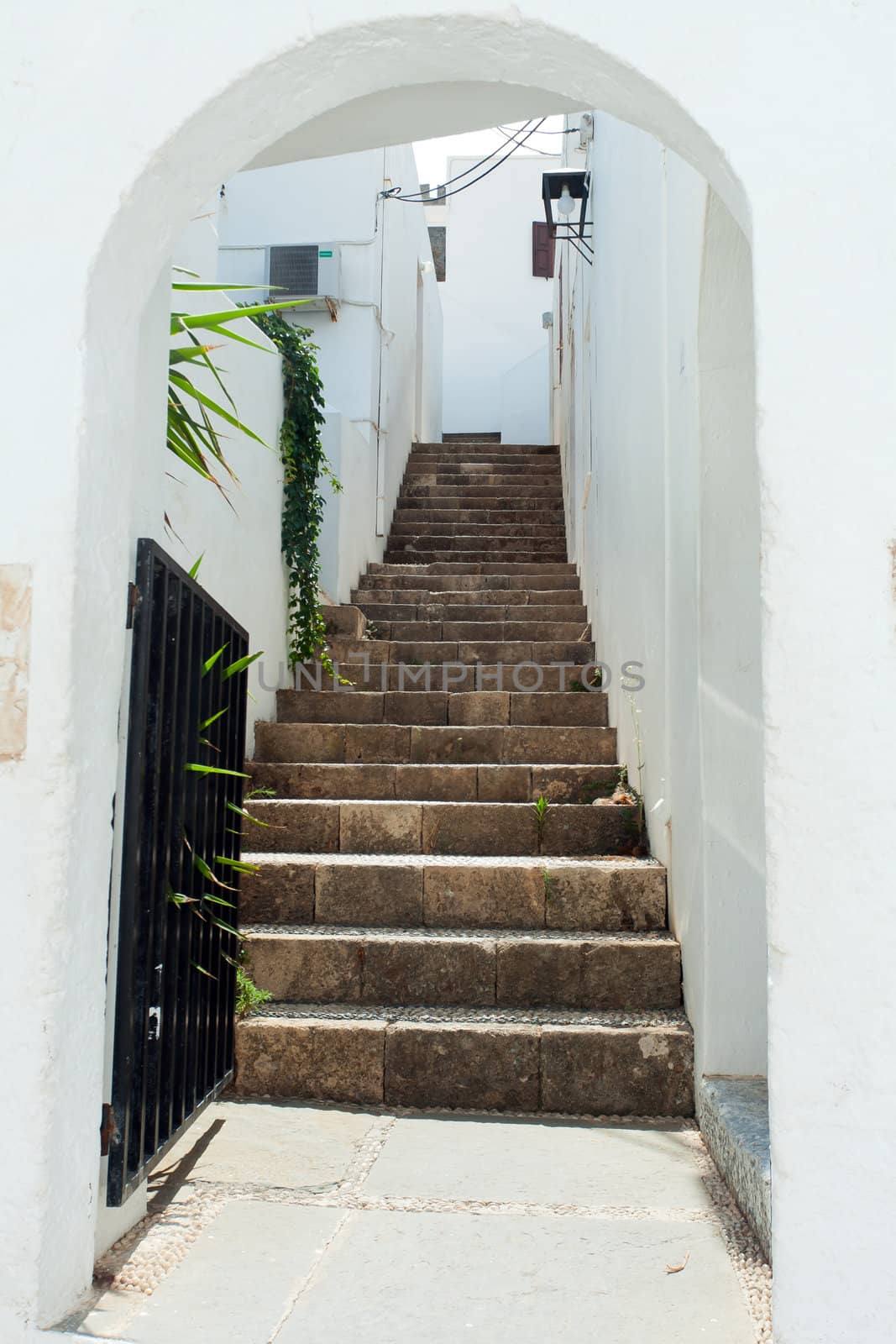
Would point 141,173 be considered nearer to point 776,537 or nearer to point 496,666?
point 776,537

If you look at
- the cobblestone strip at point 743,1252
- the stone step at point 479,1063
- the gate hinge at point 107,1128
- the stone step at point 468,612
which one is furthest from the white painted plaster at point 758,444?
the stone step at point 468,612

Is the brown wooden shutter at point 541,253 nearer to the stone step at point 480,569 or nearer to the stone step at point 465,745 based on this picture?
the stone step at point 480,569

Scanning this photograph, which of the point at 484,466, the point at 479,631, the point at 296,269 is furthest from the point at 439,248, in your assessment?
the point at 479,631

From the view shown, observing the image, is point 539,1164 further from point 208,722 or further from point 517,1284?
point 208,722

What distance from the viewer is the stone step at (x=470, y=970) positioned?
350 centimetres

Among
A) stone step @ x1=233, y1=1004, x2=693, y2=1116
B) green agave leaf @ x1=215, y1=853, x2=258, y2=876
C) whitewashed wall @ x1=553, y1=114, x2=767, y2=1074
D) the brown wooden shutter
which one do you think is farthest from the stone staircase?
the brown wooden shutter

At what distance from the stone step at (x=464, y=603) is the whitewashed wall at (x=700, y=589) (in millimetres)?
2437

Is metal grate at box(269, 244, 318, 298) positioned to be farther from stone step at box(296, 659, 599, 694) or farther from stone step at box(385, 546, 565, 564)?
stone step at box(296, 659, 599, 694)

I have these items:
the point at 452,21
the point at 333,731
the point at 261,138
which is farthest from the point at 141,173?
the point at 333,731

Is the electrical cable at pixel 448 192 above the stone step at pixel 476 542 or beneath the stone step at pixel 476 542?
above

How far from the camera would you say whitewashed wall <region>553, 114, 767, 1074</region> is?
117 inches

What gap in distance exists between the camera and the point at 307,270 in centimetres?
866

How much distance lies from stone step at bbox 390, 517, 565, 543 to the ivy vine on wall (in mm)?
3384

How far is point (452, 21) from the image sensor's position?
1.86 m
